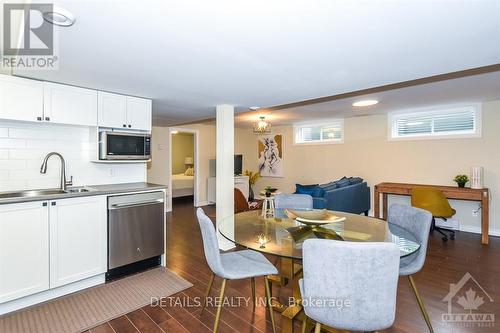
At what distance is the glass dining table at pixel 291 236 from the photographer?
1.85m

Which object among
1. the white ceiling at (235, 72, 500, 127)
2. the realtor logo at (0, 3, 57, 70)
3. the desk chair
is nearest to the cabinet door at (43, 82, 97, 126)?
the realtor logo at (0, 3, 57, 70)

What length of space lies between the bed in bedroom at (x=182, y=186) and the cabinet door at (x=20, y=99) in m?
4.74

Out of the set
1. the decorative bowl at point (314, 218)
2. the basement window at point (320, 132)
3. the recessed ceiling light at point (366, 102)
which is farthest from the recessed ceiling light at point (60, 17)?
the basement window at point (320, 132)

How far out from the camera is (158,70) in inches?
90.0

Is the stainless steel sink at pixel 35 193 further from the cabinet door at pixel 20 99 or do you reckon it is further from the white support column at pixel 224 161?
the white support column at pixel 224 161

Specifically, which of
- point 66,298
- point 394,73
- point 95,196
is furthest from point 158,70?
point 66,298

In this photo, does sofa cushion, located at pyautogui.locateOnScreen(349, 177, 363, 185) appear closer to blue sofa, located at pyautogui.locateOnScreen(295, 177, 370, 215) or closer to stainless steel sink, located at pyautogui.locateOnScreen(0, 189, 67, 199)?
blue sofa, located at pyautogui.locateOnScreen(295, 177, 370, 215)

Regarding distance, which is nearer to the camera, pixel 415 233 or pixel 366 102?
pixel 415 233

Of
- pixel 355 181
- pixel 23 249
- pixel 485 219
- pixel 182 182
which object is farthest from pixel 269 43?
pixel 182 182

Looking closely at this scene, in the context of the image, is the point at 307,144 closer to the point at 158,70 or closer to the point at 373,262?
the point at 158,70

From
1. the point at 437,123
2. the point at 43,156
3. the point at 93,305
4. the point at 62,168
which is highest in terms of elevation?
the point at 437,123

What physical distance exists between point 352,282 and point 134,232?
248 cm

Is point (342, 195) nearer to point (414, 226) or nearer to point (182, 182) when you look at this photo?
point (414, 226)

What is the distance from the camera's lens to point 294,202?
323 centimetres
